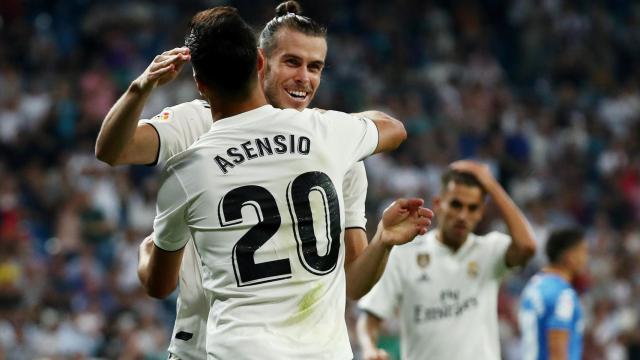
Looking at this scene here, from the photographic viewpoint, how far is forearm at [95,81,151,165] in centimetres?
386

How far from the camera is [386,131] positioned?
14.1 ft

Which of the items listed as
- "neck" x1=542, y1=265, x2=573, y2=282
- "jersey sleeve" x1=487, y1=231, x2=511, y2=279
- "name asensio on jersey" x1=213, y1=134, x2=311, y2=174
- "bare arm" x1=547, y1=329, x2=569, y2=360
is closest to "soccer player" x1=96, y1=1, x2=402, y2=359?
"name asensio on jersey" x1=213, y1=134, x2=311, y2=174

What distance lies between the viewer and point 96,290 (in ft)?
39.3

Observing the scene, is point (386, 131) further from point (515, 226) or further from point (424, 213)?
point (515, 226)

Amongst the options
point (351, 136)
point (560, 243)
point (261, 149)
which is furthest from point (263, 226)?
point (560, 243)

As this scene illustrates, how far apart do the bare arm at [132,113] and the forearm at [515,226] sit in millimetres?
3211

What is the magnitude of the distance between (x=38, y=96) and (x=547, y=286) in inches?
338

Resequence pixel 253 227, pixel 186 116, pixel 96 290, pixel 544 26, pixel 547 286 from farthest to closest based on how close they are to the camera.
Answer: pixel 544 26 < pixel 96 290 < pixel 547 286 < pixel 186 116 < pixel 253 227

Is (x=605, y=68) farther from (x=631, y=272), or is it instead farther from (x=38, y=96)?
(x=38, y=96)

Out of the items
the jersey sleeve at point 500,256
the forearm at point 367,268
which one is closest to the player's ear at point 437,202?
the jersey sleeve at point 500,256

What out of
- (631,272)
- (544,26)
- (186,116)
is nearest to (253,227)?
(186,116)

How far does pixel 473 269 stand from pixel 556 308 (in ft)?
2.97

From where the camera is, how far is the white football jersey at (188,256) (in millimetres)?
4281

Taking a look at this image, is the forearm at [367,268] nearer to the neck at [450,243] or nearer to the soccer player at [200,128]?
the soccer player at [200,128]
